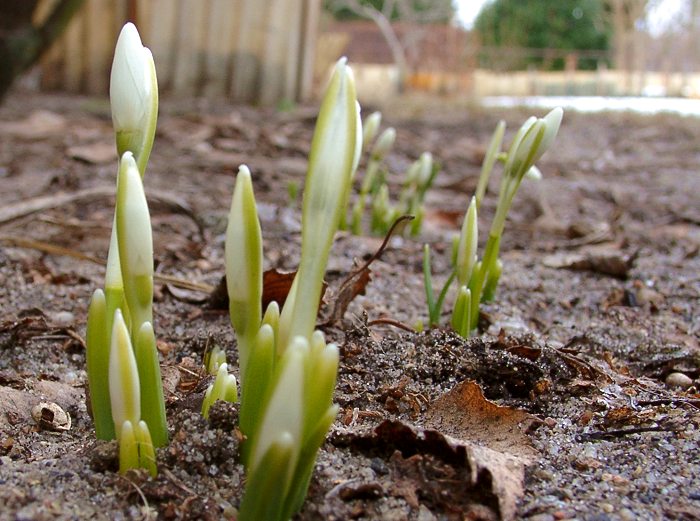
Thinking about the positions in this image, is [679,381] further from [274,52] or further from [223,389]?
[274,52]

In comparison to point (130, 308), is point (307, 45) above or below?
above

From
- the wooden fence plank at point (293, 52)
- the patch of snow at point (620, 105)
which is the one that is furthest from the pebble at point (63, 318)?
the patch of snow at point (620, 105)

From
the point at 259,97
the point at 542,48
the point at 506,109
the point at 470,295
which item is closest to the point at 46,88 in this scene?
the point at 259,97

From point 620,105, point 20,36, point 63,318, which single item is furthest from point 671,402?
point 620,105

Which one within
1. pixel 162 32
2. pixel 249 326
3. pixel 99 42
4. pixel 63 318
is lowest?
pixel 63 318

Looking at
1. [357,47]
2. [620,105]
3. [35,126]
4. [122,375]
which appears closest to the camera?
[122,375]

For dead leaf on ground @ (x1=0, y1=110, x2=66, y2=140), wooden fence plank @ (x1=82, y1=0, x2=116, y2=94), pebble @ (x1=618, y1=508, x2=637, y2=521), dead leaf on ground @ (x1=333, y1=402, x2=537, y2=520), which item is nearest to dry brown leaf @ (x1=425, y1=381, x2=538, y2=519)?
dead leaf on ground @ (x1=333, y1=402, x2=537, y2=520)

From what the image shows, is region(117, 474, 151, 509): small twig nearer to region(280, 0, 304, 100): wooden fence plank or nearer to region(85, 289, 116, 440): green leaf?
region(85, 289, 116, 440): green leaf

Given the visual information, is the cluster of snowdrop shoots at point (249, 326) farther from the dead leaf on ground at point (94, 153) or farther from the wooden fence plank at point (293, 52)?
the wooden fence plank at point (293, 52)
